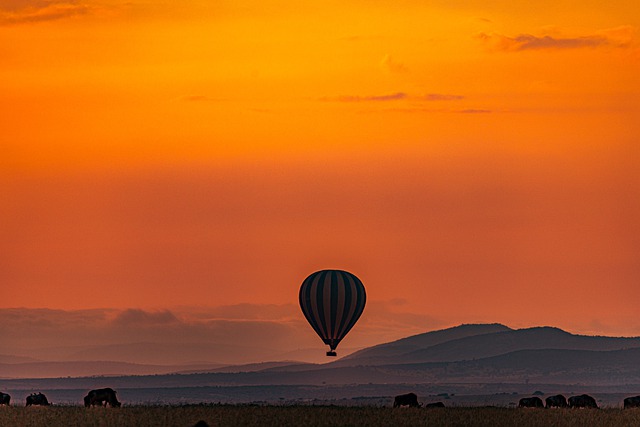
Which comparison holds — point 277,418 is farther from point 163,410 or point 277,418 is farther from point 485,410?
point 485,410

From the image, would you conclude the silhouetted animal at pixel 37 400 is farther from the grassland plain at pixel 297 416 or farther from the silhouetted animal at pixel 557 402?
the silhouetted animal at pixel 557 402

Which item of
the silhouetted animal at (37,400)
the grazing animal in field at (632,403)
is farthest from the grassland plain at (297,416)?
the grazing animal in field at (632,403)

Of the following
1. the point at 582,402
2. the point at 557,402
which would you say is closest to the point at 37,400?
the point at 557,402

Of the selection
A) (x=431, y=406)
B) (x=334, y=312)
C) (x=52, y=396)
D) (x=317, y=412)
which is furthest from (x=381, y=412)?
(x=52, y=396)

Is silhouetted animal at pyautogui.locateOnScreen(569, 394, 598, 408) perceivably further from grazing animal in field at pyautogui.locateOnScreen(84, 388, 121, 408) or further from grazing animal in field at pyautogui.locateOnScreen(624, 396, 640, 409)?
grazing animal in field at pyautogui.locateOnScreen(84, 388, 121, 408)

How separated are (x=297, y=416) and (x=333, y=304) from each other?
38.9 m

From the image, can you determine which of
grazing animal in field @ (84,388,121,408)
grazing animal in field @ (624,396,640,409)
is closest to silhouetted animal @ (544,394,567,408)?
grazing animal in field @ (624,396,640,409)

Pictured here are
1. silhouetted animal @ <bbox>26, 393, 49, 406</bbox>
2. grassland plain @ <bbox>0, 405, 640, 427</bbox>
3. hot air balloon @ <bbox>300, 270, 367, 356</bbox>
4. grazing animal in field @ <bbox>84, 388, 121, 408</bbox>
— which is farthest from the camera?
hot air balloon @ <bbox>300, 270, 367, 356</bbox>

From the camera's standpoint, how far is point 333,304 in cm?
10275

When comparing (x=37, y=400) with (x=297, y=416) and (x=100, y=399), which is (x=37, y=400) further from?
(x=297, y=416)

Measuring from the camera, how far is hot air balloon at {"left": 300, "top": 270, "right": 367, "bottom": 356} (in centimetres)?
10269

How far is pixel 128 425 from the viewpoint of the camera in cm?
6119

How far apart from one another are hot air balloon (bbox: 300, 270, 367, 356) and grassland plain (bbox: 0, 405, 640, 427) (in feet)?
106

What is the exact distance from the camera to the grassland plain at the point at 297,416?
6222 cm
